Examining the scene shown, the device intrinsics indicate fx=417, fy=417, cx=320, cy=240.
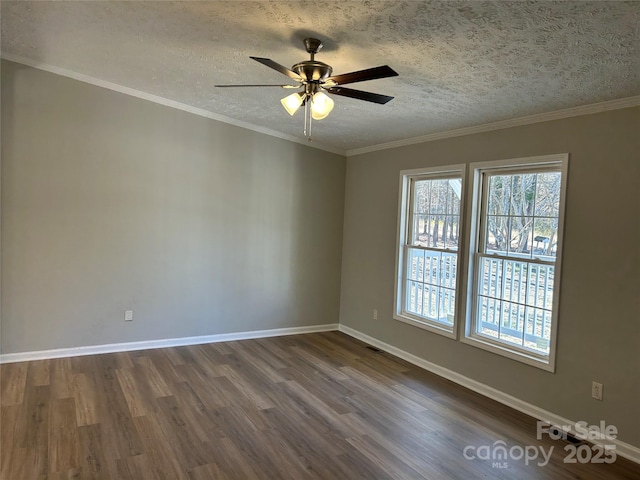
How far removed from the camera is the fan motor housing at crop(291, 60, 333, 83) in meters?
2.52

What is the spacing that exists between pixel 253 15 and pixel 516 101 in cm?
205

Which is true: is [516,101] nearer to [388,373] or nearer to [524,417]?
[524,417]

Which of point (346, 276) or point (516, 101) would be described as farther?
point (346, 276)

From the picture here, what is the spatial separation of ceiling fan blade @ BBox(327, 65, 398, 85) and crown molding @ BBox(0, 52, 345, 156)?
2.79m

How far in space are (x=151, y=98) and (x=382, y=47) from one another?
9.70 ft

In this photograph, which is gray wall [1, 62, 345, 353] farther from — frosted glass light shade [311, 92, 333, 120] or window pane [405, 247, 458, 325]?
frosted glass light shade [311, 92, 333, 120]

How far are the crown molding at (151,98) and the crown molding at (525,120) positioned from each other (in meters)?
1.18

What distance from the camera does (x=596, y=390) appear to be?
302 centimetres

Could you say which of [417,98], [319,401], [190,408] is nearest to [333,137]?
[417,98]

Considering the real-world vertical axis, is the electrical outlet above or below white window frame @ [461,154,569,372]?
below

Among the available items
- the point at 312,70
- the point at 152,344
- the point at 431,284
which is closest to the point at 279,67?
the point at 312,70

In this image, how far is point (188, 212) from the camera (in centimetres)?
480

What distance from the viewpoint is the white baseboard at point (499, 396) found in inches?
113

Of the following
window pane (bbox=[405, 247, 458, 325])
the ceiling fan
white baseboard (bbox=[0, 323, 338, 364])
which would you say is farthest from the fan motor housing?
white baseboard (bbox=[0, 323, 338, 364])
